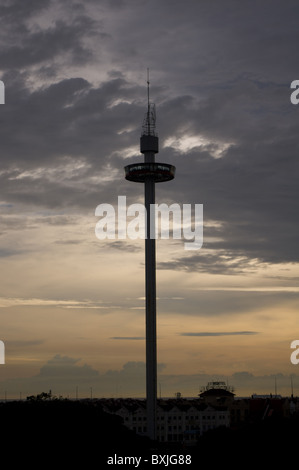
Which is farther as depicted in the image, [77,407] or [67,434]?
[77,407]

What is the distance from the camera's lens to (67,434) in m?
117
